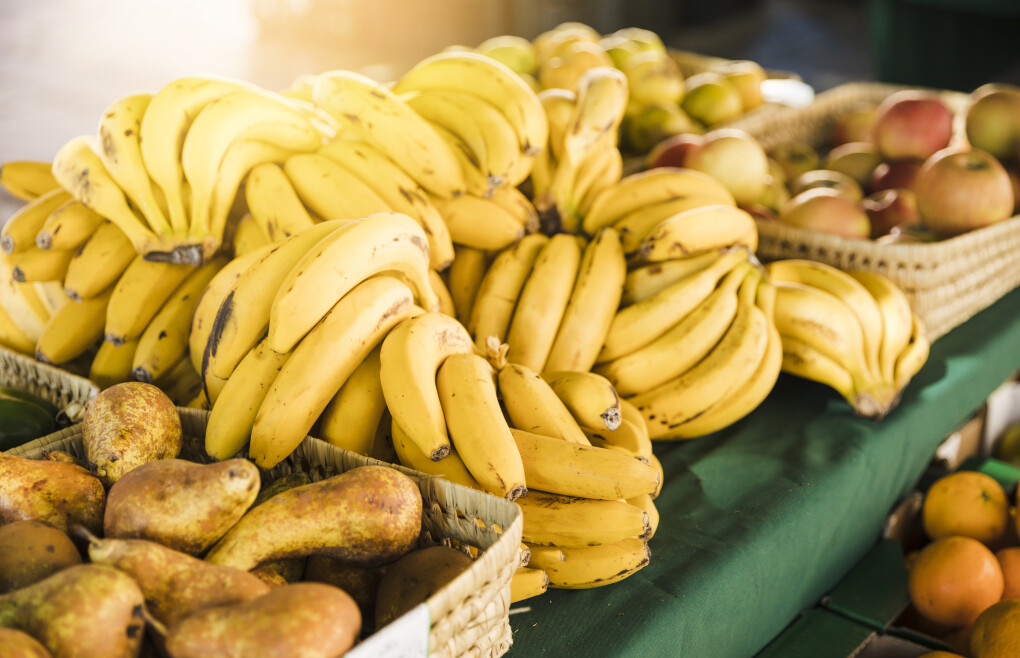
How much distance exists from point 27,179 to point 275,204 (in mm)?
600

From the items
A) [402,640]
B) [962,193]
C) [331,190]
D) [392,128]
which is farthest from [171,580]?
[962,193]

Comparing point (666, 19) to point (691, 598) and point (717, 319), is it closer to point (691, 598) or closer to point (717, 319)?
point (717, 319)

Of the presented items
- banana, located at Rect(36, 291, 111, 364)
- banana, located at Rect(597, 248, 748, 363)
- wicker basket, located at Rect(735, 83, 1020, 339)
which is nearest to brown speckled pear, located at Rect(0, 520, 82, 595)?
banana, located at Rect(36, 291, 111, 364)

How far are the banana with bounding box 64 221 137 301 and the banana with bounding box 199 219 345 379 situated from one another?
336 mm

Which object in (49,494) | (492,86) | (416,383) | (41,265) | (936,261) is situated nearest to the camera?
(49,494)

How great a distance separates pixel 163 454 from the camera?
0.90 metres

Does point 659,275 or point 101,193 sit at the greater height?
point 101,193

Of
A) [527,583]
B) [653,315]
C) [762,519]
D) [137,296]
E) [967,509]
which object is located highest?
[137,296]

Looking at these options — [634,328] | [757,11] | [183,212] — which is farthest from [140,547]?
[757,11]

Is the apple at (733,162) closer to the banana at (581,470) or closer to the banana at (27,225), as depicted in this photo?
the banana at (581,470)

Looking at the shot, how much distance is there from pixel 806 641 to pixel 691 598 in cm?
35

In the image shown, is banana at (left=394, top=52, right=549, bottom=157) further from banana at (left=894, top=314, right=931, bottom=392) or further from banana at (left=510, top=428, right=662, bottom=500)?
banana at (left=894, top=314, right=931, bottom=392)

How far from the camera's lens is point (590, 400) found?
3.45 ft

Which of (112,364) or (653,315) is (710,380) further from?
(112,364)
